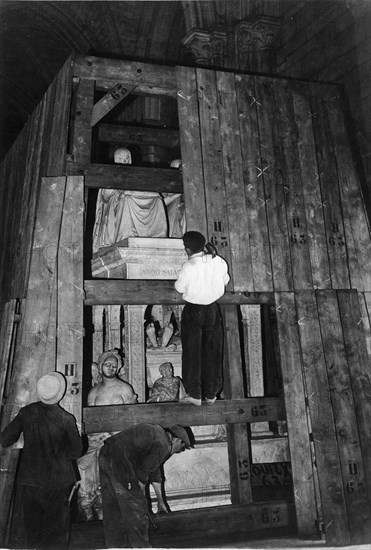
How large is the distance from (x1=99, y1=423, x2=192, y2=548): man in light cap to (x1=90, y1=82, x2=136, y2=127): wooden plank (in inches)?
152

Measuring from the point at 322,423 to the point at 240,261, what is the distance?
7.08 feet

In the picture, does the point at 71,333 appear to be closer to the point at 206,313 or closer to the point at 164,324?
the point at 206,313

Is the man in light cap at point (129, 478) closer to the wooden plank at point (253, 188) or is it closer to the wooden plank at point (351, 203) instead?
the wooden plank at point (253, 188)

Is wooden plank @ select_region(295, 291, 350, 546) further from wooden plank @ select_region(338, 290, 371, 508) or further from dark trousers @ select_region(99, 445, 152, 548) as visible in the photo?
dark trousers @ select_region(99, 445, 152, 548)

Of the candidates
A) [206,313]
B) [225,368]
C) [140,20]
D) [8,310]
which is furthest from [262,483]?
[140,20]

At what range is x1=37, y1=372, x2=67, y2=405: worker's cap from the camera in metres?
5.11

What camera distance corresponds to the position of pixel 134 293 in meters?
6.03

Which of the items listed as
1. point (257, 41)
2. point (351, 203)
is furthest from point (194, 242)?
point (257, 41)

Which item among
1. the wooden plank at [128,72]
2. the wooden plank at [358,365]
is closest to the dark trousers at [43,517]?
the wooden plank at [358,365]

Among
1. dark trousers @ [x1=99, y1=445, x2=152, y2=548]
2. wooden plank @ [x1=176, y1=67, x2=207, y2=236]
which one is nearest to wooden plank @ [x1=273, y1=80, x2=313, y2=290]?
wooden plank @ [x1=176, y1=67, x2=207, y2=236]

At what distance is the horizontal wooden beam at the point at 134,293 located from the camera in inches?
232

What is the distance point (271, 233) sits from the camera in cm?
672

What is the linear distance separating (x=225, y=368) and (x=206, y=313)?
0.78 metres

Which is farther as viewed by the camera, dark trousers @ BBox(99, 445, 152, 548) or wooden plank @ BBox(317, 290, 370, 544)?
wooden plank @ BBox(317, 290, 370, 544)
